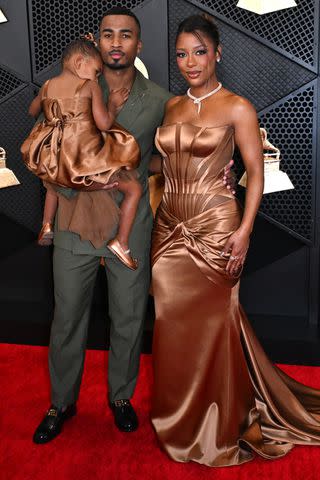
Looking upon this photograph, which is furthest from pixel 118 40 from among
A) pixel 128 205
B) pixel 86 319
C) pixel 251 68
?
pixel 251 68

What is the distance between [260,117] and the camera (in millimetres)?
3506

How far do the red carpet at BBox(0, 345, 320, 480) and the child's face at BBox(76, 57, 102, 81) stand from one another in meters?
1.46

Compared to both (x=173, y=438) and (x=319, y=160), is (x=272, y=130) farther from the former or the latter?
(x=173, y=438)

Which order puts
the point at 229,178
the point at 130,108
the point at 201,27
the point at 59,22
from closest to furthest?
the point at 201,27 → the point at 229,178 → the point at 130,108 → the point at 59,22

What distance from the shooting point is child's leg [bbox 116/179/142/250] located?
241 cm


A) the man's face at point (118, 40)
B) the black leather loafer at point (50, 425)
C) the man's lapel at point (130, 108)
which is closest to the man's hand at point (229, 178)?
the man's lapel at point (130, 108)

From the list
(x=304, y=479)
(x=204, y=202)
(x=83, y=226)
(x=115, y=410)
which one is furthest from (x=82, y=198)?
(x=304, y=479)

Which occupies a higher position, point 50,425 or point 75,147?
point 75,147

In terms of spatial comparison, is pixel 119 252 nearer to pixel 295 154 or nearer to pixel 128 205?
pixel 128 205

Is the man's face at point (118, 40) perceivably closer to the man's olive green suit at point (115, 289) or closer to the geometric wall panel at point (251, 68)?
the man's olive green suit at point (115, 289)

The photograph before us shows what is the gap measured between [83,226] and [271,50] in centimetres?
166

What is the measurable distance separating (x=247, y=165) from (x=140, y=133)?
48cm

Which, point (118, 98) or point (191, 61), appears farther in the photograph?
point (118, 98)

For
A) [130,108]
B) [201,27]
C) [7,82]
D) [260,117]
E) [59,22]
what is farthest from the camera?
[7,82]
